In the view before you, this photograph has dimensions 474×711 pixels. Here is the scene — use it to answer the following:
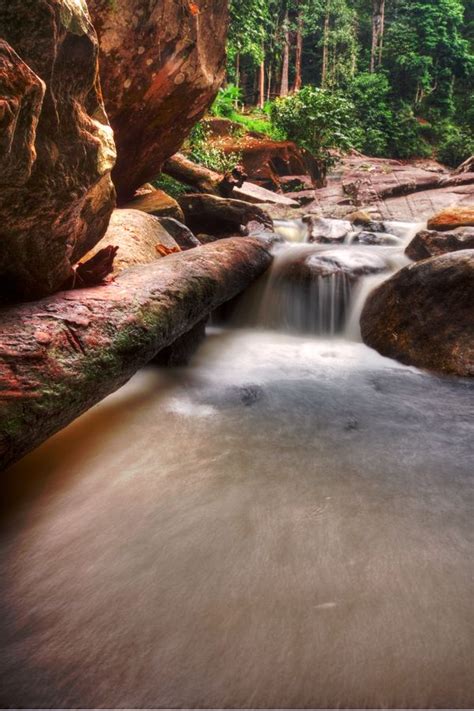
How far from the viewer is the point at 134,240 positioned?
15.3 ft

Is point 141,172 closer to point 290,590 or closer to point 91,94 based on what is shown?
point 91,94

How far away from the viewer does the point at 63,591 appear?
56.9 inches

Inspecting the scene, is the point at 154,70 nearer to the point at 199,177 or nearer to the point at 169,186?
the point at 169,186

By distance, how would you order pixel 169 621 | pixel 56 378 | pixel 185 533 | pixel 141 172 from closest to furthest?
1. pixel 169 621
2. pixel 185 533
3. pixel 56 378
4. pixel 141 172

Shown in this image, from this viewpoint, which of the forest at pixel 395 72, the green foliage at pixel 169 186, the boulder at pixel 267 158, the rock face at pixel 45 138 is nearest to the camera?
the rock face at pixel 45 138

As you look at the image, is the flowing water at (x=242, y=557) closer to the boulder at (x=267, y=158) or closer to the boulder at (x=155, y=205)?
the boulder at (x=155, y=205)

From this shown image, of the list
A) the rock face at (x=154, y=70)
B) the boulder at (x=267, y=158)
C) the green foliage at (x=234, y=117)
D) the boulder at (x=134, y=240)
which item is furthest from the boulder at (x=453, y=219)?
the green foliage at (x=234, y=117)

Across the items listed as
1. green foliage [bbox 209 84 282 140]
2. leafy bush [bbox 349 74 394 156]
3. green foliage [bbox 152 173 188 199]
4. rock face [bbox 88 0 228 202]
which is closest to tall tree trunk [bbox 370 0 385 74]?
leafy bush [bbox 349 74 394 156]

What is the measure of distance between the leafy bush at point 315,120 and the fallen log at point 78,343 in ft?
51.0

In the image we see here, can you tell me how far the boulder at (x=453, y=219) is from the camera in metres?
7.62

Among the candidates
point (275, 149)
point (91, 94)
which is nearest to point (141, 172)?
point (91, 94)

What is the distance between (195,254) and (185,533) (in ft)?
10.1

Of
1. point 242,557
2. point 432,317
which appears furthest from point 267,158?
point 242,557

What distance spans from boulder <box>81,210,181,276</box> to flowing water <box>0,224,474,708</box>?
180cm
